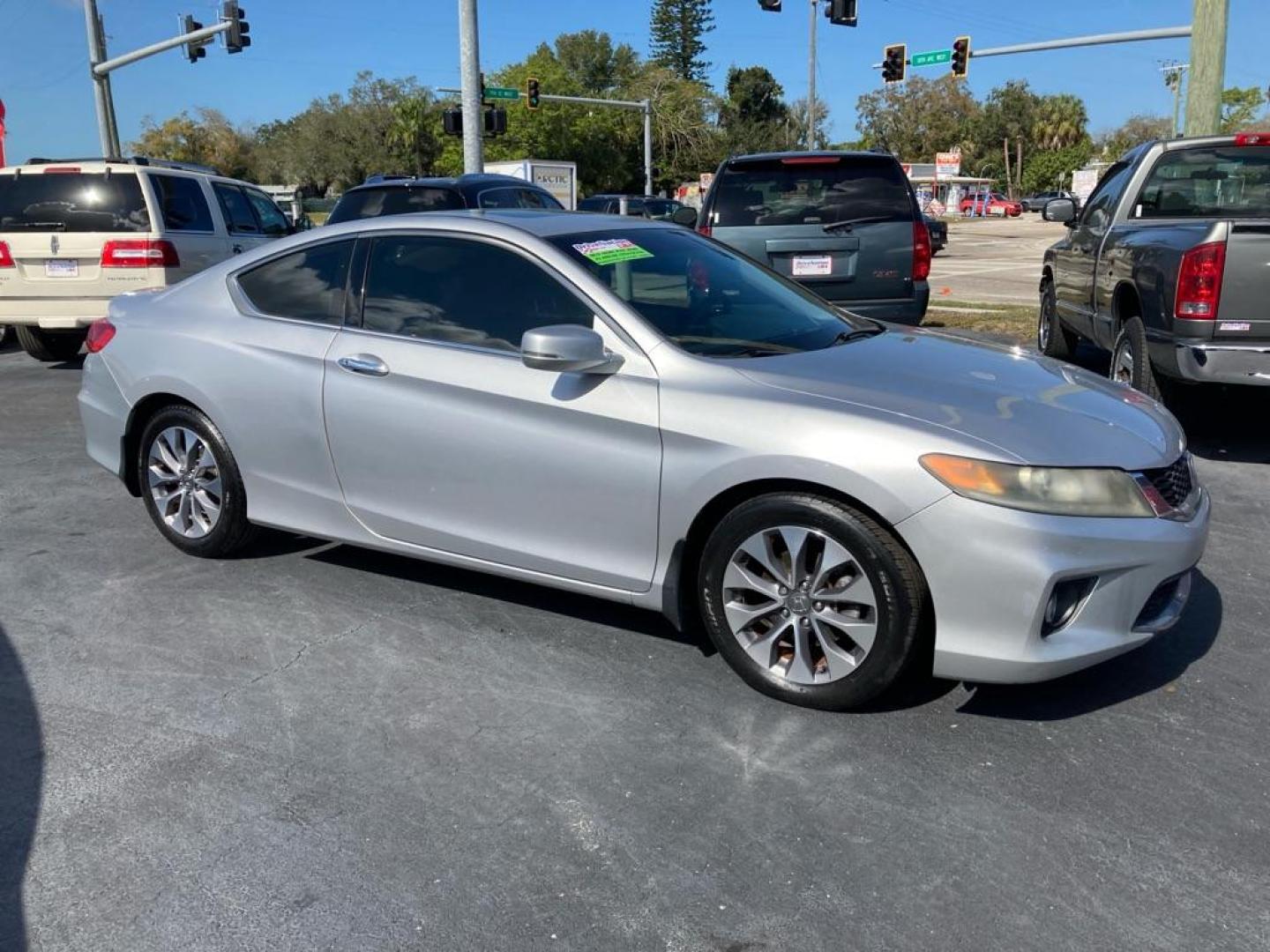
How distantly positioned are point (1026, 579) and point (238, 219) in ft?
35.3

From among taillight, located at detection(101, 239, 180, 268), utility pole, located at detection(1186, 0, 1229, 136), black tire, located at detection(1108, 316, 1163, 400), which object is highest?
utility pole, located at detection(1186, 0, 1229, 136)

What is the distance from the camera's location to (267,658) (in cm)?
404

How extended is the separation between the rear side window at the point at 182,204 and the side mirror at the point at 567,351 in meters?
7.89

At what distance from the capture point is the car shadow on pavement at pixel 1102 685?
3.56 m

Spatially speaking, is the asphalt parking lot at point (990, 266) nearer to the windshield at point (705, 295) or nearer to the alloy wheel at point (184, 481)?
the windshield at point (705, 295)

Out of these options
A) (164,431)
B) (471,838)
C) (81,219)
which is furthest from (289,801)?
(81,219)

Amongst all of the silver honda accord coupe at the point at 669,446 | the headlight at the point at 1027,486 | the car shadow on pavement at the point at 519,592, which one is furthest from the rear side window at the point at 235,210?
the headlight at the point at 1027,486

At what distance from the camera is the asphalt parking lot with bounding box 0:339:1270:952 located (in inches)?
102

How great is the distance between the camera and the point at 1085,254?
8359 mm

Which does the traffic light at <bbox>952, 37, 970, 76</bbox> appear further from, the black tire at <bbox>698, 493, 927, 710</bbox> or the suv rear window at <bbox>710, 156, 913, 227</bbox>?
the black tire at <bbox>698, 493, 927, 710</bbox>

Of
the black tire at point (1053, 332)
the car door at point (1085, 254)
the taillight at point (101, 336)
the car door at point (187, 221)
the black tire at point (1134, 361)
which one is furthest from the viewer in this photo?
the car door at point (187, 221)

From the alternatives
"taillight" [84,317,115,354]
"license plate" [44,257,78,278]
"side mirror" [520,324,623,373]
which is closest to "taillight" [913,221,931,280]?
"side mirror" [520,324,623,373]

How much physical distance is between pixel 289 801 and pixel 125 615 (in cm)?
179

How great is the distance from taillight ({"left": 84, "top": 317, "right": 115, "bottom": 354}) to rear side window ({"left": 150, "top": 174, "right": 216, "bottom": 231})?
5.46m
